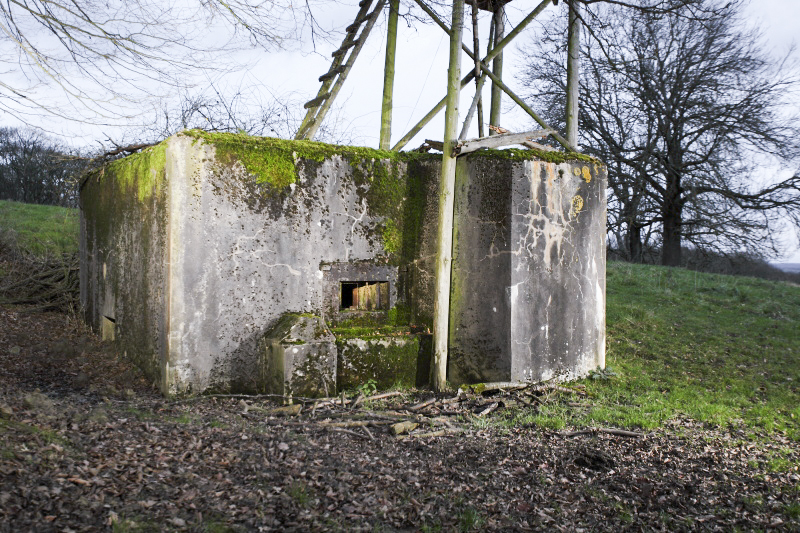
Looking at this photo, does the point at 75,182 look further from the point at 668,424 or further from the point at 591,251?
the point at 668,424

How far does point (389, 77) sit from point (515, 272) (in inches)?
117

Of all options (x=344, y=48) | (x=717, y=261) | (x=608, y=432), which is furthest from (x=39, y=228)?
(x=717, y=261)

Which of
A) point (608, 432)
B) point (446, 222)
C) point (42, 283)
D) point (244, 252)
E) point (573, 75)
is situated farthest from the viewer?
point (42, 283)

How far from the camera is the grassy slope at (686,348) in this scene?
614cm

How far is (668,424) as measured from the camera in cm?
573

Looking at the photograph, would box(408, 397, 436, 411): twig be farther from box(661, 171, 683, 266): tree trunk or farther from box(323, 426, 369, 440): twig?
box(661, 171, 683, 266): tree trunk

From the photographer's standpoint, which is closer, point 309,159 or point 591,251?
point 309,159

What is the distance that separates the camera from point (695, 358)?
8.78 m

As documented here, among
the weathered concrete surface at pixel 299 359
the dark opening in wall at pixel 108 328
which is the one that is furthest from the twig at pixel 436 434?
the dark opening in wall at pixel 108 328

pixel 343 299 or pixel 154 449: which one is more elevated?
pixel 343 299

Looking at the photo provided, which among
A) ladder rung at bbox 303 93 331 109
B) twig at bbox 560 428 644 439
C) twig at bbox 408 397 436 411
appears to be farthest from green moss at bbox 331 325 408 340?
ladder rung at bbox 303 93 331 109

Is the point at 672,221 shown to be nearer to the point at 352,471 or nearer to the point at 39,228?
the point at 352,471

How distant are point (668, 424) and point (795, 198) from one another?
1431 centimetres

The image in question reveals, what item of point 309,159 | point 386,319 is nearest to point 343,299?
point 386,319
